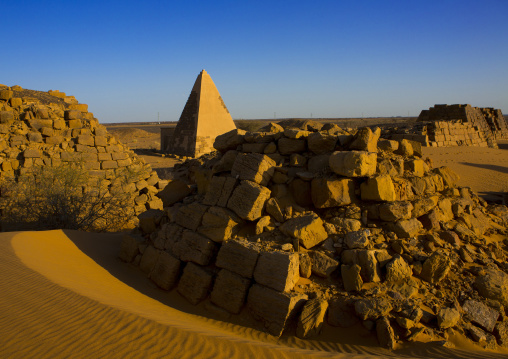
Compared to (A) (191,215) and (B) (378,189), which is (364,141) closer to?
(B) (378,189)

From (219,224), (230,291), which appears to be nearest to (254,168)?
(219,224)

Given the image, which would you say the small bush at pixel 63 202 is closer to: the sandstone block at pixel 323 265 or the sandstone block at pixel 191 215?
the sandstone block at pixel 191 215

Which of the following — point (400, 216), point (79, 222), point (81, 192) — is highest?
point (400, 216)

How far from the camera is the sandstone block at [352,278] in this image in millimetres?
4051

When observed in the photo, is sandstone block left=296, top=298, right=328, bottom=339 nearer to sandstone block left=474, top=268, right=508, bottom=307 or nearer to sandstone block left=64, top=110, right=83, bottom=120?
sandstone block left=474, top=268, right=508, bottom=307

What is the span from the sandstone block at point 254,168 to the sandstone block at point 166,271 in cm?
153

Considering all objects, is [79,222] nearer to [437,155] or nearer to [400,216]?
[400,216]

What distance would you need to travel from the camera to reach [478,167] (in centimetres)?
1277

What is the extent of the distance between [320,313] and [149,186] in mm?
7932

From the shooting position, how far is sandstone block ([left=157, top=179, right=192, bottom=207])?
6.66 meters

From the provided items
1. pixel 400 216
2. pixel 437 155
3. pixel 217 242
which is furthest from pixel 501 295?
pixel 437 155

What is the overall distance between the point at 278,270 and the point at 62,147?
8.07 metres

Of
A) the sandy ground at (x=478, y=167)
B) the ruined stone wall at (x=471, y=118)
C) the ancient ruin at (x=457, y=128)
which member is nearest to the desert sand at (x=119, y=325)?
the sandy ground at (x=478, y=167)

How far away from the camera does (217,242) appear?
16.6 ft
